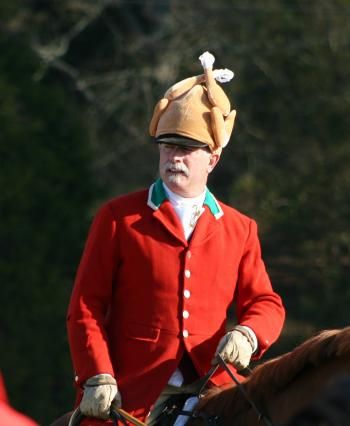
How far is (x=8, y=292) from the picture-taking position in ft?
48.8

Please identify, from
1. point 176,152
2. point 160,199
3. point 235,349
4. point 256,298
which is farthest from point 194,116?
point 235,349

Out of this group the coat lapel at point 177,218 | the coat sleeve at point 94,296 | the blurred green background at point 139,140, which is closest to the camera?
the coat sleeve at point 94,296

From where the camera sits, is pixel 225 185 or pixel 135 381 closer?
pixel 135 381

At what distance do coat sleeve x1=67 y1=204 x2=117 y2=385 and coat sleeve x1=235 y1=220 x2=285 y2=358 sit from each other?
50cm

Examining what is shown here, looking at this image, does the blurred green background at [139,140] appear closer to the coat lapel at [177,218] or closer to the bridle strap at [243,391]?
the coat lapel at [177,218]

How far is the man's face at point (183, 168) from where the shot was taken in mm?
4883

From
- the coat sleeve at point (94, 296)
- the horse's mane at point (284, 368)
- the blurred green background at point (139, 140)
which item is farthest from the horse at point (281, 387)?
the blurred green background at point (139, 140)

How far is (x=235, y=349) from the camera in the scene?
4730 mm

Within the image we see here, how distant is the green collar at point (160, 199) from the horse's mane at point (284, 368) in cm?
66

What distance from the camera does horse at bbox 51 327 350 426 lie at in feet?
14.4

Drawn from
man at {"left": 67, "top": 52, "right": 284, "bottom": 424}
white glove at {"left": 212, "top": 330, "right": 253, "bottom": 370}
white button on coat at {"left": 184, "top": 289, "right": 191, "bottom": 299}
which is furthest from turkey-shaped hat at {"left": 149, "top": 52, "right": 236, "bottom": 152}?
white glove at {"left": 212, "top": 330, "right": 253, "bottom": 370}

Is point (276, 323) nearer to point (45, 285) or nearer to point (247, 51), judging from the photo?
point (45, 285)

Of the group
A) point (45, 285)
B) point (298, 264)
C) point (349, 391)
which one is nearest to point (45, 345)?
point (45, 285)

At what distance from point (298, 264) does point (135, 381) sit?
12791 mm
